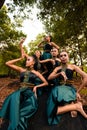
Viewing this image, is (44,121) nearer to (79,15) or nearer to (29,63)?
(29,63)

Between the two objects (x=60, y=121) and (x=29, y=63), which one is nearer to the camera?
(x=60, y=121)

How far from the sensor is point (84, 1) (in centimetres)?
1570

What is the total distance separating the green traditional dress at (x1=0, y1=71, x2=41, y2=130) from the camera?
703 centimetres

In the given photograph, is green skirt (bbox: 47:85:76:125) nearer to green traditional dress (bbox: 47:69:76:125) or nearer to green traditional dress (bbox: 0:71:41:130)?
green traditional dress (bbox: 47:69:76:125)

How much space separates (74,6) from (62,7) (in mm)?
739

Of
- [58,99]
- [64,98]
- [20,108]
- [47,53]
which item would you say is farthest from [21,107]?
[47,53]

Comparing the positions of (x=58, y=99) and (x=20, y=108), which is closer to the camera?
(x=58, y=99)

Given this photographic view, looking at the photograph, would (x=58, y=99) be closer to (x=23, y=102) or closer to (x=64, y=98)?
(x=64, y=98)

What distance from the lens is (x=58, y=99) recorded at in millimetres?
7023

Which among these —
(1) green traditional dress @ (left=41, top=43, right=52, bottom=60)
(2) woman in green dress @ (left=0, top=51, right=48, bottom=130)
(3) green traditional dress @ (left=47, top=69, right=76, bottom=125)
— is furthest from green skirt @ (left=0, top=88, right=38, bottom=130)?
(1) green traditional dress @ (left=41, top=43, right=52, bottom=60)

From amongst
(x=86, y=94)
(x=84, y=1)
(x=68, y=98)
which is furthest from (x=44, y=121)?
(x=86, y=94)

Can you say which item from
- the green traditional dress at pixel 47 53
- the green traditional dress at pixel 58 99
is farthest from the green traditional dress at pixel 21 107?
the green traditional dress at pixel 47 53

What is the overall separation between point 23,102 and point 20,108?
0.19 m

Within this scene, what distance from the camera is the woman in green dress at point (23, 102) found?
7062mm
